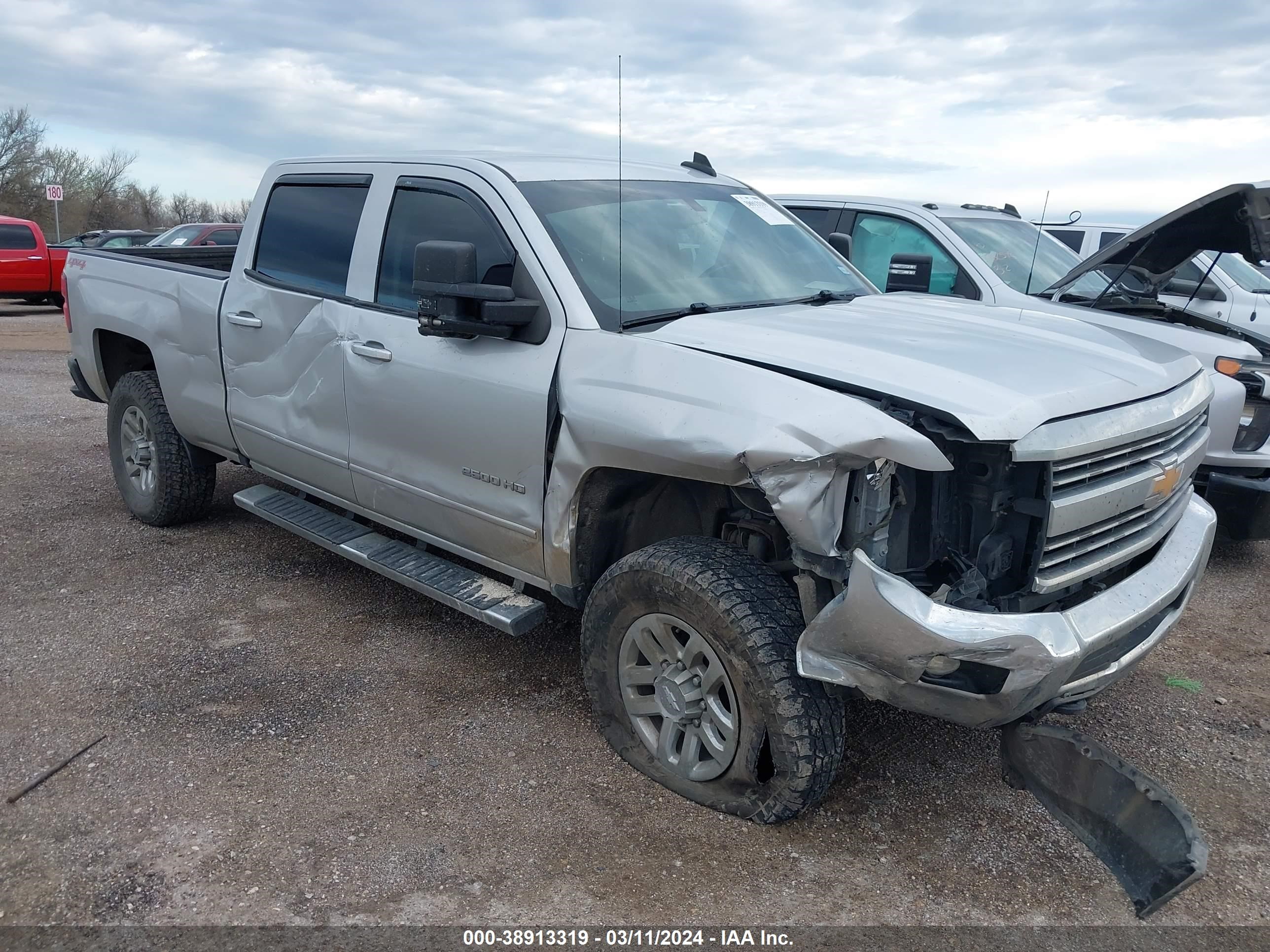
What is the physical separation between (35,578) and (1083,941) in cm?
487

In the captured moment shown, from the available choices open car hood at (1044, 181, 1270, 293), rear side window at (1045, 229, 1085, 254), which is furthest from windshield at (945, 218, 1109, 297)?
rear side window at (1045, 229, 1085, 254)

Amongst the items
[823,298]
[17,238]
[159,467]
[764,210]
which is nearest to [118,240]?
[17,238]

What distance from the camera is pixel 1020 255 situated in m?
6.84

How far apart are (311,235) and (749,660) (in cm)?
295

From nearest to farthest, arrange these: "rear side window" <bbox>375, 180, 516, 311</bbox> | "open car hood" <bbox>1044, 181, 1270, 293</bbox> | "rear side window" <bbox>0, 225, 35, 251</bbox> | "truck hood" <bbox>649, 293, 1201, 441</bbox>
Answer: "truck hood" <bbox>649, 293, 1201, 441</bbox> → "rear side window" <bbox>375, 180, 516, 311</bbox> → "open car hood" <bbox>1044, 181, 1270, 293</bbox> → "rear side window" <bbox>0, 225, 35, 251</bbox>

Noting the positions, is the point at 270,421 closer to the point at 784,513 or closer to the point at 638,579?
the point at 638,579

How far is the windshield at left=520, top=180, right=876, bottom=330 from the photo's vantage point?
3.51 metres

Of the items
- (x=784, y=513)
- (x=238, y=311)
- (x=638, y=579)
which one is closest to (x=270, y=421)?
(x=238, y=311)

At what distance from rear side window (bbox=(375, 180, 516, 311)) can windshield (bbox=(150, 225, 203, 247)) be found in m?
13.9

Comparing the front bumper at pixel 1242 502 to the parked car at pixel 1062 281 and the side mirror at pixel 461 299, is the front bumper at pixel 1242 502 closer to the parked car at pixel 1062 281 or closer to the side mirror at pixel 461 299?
the parked car at pixel 1062 281

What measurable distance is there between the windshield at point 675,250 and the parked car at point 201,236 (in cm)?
1414

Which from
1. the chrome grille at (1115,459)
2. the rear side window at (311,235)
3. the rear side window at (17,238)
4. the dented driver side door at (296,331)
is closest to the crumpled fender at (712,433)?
the chrome grille at (1115,459)

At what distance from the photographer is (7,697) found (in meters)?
3.82

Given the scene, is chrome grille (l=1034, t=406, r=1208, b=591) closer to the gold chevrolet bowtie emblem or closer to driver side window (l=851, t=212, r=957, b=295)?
the gold chevrolet bowtie emblem
